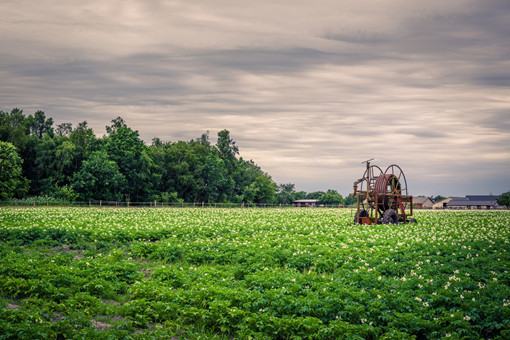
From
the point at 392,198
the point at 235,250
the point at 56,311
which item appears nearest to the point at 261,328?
the point at 56,311

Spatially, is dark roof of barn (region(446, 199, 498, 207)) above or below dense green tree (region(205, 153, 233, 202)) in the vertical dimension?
below

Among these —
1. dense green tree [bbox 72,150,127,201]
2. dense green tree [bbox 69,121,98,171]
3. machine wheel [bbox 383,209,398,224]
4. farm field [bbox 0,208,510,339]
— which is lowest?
farm field [bbox 0,208,510,339]

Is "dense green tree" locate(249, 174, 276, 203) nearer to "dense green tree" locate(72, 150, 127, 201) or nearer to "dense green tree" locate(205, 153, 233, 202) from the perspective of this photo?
"dense green tree" locate(205, 153, 233, 202)

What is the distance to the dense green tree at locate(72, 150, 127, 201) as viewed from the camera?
75.0 meters

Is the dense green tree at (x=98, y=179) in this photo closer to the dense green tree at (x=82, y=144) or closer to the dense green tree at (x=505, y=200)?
the dense green tree at (x=82, y=144)

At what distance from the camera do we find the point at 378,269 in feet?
51.1

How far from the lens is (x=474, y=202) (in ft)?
547

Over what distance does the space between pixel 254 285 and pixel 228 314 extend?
264 centimetres

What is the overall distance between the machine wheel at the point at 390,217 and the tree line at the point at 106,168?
5778 cm

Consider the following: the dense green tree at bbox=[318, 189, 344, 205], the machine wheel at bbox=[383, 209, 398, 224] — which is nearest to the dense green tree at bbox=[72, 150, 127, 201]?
the machine wheel at bbox=[383, 209, 398, 224]

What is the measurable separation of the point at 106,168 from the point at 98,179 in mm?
2602

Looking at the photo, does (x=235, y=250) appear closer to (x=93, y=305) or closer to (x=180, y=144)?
(x=93, y=305)

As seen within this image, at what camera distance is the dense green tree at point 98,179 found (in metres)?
75.0

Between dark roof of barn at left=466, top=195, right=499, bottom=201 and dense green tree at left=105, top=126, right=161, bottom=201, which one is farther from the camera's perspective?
dark roof of barn at left=466, top=195, right=499, bottom=201
